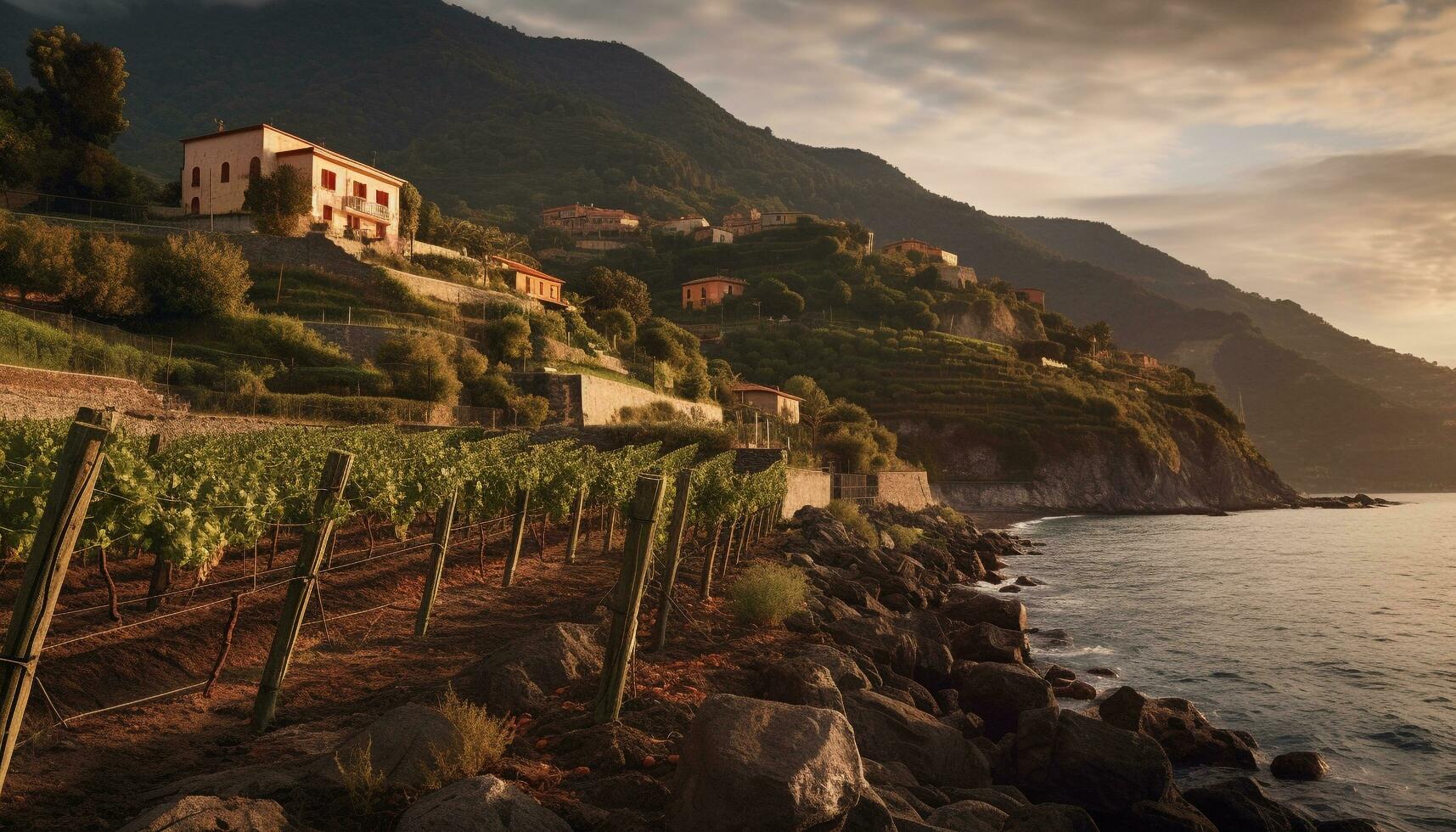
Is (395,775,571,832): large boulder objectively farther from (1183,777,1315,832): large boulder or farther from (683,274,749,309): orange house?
(683,274,749,309): orange house

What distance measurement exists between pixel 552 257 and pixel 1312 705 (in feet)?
425

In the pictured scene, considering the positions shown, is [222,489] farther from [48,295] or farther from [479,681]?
[48,295]

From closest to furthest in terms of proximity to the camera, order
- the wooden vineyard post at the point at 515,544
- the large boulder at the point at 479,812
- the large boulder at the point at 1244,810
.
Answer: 1. the large boulder at the point at 479,812
2. the large boulder at the point at 1244,810
3. the wooden vineyard post at the point at 515,544

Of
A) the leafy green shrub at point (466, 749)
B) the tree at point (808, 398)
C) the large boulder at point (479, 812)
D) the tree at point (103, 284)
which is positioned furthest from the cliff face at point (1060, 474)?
the large boulder at point (479, 812)

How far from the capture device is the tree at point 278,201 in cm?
5253

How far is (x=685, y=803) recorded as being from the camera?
671 cm

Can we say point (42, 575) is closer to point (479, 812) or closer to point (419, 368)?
point (479, 812)

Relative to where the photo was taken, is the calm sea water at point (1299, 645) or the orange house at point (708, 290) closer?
the calm sea water at point (1299, 645)

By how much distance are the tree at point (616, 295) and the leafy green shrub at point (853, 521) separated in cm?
3839

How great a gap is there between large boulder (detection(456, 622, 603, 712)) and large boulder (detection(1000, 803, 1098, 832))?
4.57 metres

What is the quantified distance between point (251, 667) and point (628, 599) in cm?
559

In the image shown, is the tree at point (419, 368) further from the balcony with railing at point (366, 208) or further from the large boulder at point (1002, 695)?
the large boulder at point (1002, 695)

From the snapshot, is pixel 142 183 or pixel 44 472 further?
pixel 142 183

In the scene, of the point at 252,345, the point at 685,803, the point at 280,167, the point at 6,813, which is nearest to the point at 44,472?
the point at 6,813
